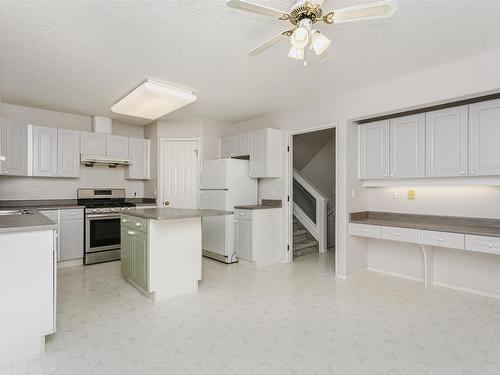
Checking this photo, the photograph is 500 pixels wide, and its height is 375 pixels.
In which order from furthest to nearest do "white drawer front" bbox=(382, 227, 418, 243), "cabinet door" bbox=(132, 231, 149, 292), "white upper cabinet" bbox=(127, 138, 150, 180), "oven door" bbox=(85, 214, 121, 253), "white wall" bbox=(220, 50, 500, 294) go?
"white upper cabinet" bbox=(127, 138, 150, 180) < "oven door" bbox=(85, 214, 121, 253) < "white drawer front" bbox=(382, 227, 418, 243) < "cabinet door" bbox=(132, 231, 149, 292) < "white wall" bbox=(220, 50, 500, 294)

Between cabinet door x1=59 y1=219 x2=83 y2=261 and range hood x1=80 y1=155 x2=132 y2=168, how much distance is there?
3.35ft

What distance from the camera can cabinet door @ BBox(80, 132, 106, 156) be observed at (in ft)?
15.6

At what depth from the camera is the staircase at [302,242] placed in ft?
16.6

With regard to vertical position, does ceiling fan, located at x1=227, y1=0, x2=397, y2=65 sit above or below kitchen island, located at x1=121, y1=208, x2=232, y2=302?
above

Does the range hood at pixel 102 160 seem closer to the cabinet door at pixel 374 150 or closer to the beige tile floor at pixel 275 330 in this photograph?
the beige tile floor at pixel 275 330

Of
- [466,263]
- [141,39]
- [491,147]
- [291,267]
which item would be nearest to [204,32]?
[141,39]

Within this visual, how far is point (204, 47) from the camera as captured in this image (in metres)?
2.59

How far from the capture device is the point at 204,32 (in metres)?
2.33

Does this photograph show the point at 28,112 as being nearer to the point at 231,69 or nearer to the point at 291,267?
the point at 231,69

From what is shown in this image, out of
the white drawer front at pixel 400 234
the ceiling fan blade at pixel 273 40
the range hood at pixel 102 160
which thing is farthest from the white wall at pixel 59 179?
the white drawer front at pixel 400 234

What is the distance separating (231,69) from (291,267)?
293 cm

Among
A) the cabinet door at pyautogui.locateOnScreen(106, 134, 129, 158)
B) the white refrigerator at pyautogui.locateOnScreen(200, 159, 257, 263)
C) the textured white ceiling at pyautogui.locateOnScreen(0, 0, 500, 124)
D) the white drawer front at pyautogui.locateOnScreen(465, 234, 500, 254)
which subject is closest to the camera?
the textured white ceiling at pyautogui.locateOnScreen(0, 0, 500, 124)

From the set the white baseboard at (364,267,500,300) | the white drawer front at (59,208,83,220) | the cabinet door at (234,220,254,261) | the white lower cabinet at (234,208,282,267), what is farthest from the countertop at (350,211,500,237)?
the white drawer front at (59,208,83,220)

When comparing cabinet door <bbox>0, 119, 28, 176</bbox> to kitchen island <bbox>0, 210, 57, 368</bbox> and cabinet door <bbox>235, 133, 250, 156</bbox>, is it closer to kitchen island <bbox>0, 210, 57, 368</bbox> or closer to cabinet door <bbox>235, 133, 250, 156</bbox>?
kitchen island <bbox>0, 210, 57, 368</bbox>
